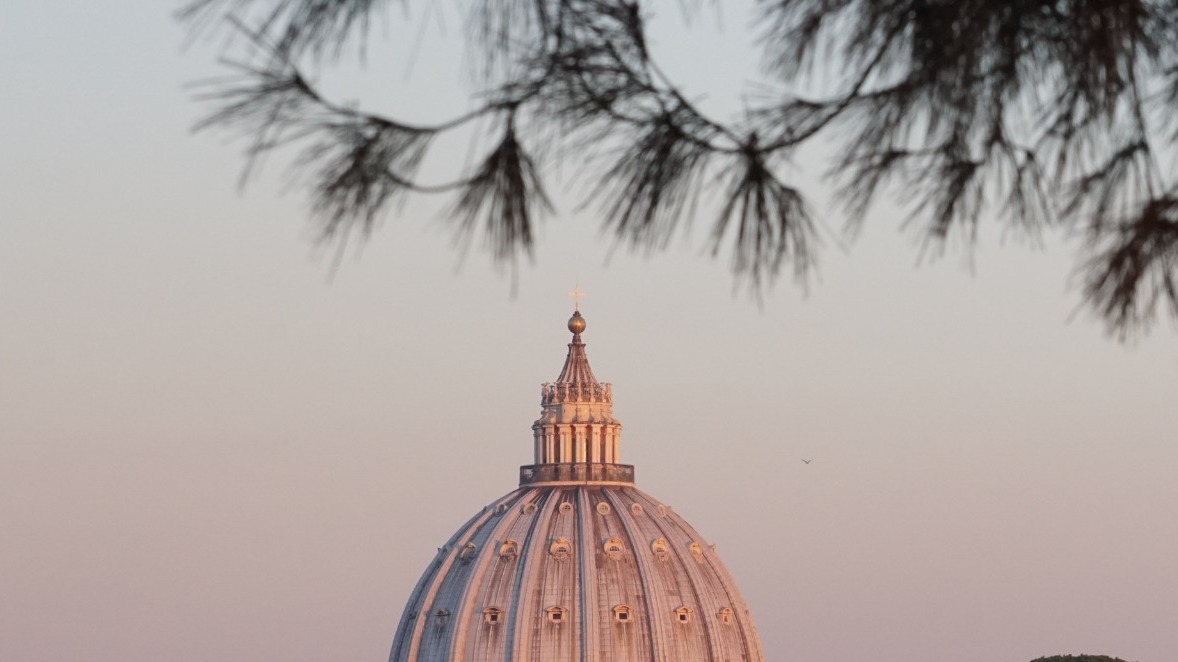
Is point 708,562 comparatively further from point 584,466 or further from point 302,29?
point 302,29

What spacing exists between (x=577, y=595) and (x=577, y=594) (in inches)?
2.4

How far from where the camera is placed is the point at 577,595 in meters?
182

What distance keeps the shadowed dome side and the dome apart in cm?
6

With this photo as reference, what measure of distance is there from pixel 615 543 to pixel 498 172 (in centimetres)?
17113

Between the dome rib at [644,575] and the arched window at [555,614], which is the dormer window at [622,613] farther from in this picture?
the arched window at [555,614]

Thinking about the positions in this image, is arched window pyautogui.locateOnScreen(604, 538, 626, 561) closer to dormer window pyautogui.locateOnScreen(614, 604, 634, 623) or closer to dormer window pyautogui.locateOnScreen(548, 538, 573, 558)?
dormer window pyautogui.locateOnScreen(548, 538, 573, 558)

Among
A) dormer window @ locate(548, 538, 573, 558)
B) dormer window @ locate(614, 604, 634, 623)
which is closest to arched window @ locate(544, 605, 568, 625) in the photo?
dormer window @ locate(614, 604, 634, 623)

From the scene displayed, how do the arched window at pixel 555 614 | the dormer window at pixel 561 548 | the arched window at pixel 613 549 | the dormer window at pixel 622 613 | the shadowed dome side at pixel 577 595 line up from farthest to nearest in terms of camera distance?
the arched window at pixel 613 549, the dormer window at pixel 561 548, the dormer window at pixel 622 613, the arched window at pixel 555 614, the shadowed dome side at pixel 577 595

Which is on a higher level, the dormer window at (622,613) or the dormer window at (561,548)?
the dormer window at (561,548)

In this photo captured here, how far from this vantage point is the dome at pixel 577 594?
18075cm

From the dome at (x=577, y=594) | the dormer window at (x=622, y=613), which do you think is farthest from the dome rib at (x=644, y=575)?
the dormer window at (x=622, y=613)

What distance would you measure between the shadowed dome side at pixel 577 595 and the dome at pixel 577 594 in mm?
63

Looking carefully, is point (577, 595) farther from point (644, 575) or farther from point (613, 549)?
point (644, 575)

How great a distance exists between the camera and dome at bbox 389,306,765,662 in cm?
18075
